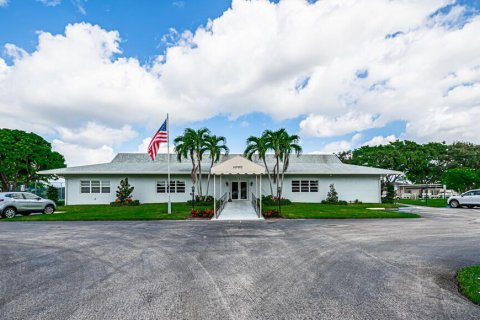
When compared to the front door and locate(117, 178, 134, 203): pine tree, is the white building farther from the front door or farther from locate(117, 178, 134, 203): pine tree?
locate(117, 178, 134, 203): pine tree

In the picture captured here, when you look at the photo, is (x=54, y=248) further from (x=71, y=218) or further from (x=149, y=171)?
(x=149, y=171)

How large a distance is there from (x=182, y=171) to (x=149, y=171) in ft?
9.90

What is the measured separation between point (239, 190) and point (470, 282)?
22.7 m

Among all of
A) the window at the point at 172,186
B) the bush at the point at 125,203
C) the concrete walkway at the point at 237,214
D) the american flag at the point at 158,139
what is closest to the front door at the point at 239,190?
the window at the point at 172,186

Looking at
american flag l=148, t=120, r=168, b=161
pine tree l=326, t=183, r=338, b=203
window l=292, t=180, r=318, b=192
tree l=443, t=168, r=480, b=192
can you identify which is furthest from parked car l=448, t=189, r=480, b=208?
american flag l=148, t=120, r=168, b=161

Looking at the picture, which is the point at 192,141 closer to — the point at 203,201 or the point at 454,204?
the point at 203,201

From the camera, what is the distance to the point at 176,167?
92.5ft

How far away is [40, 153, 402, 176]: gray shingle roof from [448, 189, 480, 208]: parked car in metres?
5.23

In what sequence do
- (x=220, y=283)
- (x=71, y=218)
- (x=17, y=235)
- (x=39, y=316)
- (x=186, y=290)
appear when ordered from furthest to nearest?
(x=71, y=218) < (x=17, y=235) < (x=220, y=283) < (x=186, y=290) < (x=39, y=316)

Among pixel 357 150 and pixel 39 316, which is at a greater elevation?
pixel 357 150

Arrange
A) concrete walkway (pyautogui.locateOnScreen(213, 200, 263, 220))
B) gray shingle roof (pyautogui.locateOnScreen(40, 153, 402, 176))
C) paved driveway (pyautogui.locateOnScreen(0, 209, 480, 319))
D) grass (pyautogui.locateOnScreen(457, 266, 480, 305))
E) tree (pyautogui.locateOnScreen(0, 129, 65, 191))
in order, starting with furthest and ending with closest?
tree (pyautogui.locateOnScreen(0, 129, 65, 191)) → gray shingle roof (pyautogui.locateOnScreen(40, 153, 402, 176)) → concrete walkway (pyautogui.locateOnScreen(213, 200, 263, 220)) → grass (pyautogui.locateOnScreen(457, 266, 480, 305)) → paved driveway (pyautogui.locateOnScreen(0, 209, 480, 319))

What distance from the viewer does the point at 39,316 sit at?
13.1ft

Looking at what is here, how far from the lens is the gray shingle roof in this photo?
1013 inches

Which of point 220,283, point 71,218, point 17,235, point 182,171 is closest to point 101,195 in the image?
point 182,171
